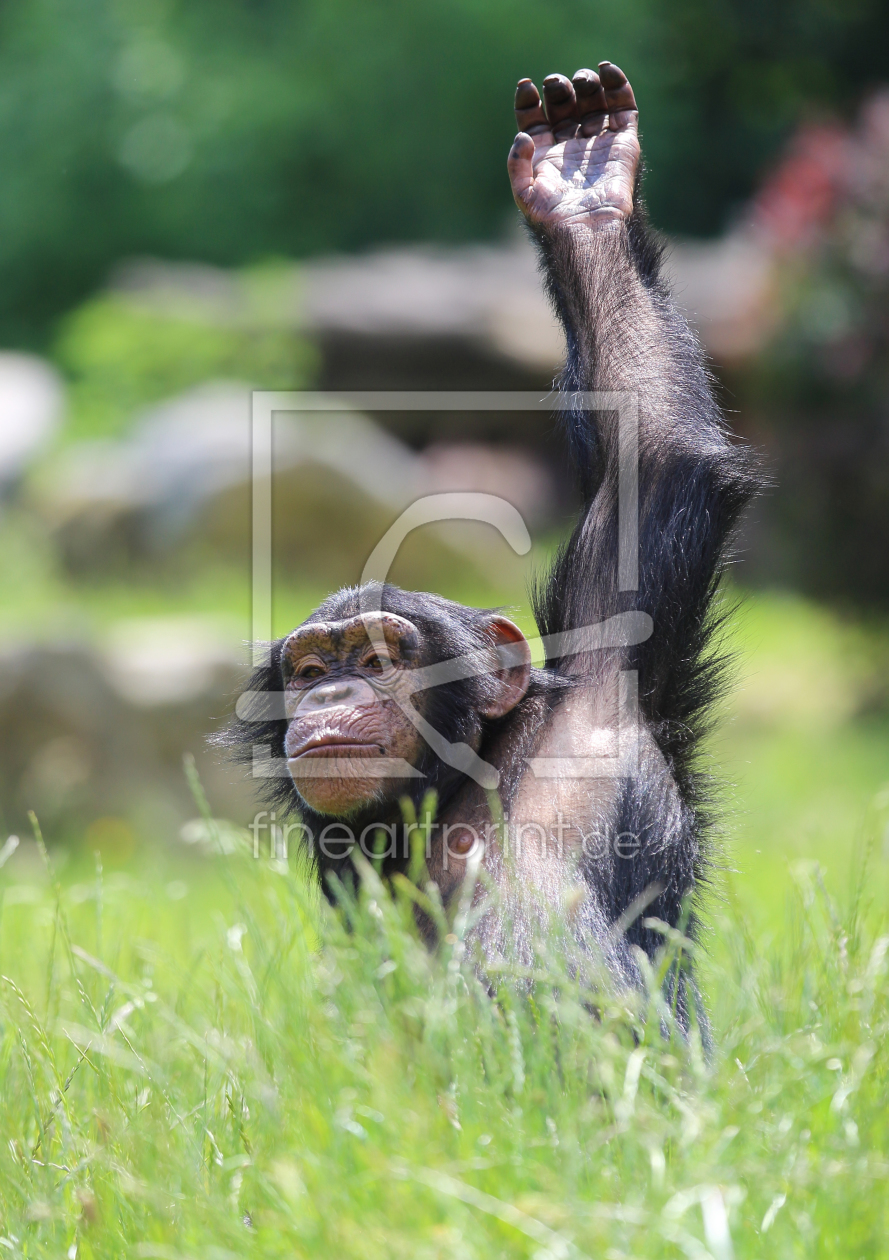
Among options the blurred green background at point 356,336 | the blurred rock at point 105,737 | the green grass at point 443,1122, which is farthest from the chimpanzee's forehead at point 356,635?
the blurred rock at point 105,737

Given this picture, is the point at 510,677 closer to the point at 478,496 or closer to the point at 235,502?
the point at 235,502

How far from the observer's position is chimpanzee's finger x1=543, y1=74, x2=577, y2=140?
409 cm

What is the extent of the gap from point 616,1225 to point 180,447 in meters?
10.7

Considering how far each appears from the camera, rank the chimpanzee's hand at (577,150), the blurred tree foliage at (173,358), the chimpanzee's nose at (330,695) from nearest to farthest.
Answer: the chimpanzee's nose at (330,695), the chimpanzee's hand at (577,150), the blurred tree foliage at (173,358)

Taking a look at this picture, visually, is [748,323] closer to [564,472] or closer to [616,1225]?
[564,472]

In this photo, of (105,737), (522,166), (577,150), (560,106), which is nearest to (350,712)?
(522,166)

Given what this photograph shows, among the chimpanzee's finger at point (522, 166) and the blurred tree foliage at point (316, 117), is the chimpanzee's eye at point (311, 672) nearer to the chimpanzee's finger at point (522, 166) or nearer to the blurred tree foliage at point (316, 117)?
the chimpanzee's finger at point (522, 166)

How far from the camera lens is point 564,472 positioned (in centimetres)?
1471

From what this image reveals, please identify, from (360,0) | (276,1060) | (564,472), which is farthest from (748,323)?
(360,0)

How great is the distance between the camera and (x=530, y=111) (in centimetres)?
415

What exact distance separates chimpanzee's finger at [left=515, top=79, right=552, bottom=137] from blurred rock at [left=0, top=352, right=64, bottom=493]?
10218 millimetres

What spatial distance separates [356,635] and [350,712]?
10.3 inches

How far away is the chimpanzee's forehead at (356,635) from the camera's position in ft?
12.1

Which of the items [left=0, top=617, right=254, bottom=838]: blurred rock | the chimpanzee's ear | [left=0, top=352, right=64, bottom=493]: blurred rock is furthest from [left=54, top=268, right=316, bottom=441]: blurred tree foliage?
the chimpanzee's ear
